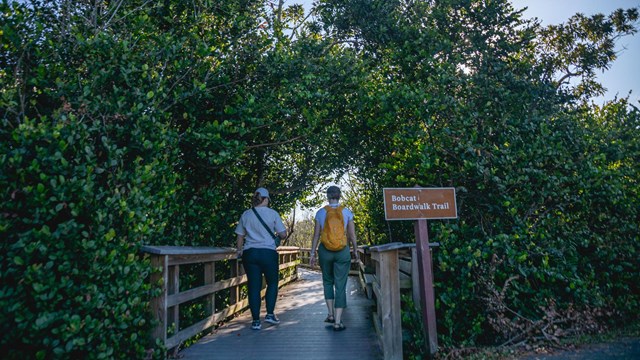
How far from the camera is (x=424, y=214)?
15.6 ft

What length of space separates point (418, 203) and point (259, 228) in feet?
6.86

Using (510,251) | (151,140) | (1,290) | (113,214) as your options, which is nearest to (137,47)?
(151,140)

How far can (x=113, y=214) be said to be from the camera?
3.78m

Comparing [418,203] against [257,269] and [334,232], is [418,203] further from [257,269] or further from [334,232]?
[257,269]

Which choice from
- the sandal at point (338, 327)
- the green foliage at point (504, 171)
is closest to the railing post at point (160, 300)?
the sandal at point (338, 327)

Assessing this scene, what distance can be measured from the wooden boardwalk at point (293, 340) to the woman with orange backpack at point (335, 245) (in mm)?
432

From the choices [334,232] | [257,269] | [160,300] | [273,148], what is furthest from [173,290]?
[273,148]

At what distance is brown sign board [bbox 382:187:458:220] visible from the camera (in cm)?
466

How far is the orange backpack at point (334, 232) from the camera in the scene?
5.48 meters

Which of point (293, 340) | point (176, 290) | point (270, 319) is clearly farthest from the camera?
point (270, 319)

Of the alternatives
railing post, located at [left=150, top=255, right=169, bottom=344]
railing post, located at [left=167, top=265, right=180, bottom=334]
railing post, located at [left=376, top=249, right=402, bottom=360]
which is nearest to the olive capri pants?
railing post, located at [left=376, top=249, right=402, bottom=360]

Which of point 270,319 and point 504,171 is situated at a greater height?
point 504,171

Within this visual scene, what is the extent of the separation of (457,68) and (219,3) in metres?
3.76

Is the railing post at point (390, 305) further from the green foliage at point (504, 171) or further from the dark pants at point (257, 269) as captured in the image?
the dark pants at point (257, 269)
